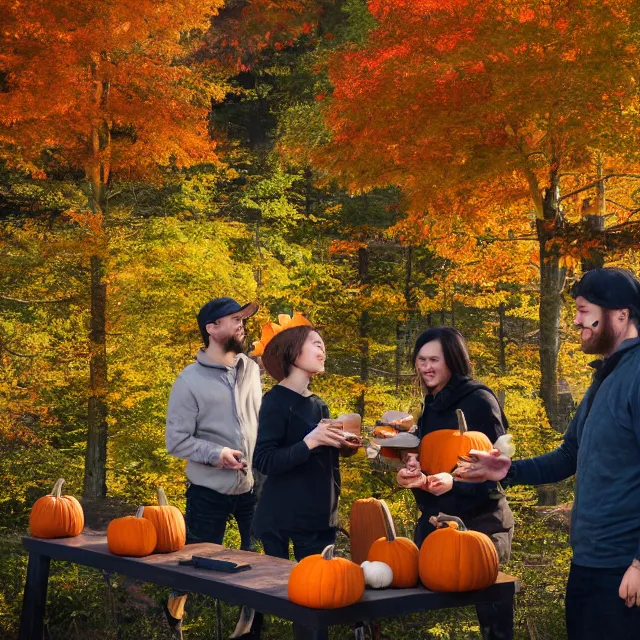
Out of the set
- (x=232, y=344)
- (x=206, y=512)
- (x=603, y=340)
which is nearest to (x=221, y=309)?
(x=232, y=344)

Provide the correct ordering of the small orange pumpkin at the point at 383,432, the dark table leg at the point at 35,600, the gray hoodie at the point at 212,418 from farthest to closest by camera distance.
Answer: the gray hoodie at the point at 212,418, the dark table leg at the point at 35,600, the small orange pumpkin at the point at 383,432

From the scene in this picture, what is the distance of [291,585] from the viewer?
10.3 ft

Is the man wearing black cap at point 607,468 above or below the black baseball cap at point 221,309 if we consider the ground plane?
below

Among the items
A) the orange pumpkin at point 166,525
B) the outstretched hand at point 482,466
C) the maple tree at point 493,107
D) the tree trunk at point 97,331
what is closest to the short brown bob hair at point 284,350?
the orange pumpkin at point 166,525

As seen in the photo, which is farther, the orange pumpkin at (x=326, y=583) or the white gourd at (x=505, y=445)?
the white gourd at (x=505, y=445)

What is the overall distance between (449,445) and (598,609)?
973mm

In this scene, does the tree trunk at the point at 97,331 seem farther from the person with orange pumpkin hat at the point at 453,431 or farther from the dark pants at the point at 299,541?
the person with orange pumpkin hat at the point at 453,431

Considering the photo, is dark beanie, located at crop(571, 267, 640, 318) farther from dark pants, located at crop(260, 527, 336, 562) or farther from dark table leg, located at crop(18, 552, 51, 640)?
dark table leg, located at crop(18, 552, 51, 640)

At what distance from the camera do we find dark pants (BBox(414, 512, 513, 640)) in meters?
3.43

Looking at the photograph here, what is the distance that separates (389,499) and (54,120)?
6411 millimetres

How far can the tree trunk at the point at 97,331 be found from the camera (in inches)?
487

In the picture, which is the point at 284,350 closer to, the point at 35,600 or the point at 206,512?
the point at 206,512

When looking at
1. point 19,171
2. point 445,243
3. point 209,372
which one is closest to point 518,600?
point 209,372

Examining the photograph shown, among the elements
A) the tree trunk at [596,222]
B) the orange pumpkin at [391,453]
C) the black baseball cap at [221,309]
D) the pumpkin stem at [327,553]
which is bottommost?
the pumpkin stem at [327,553]
